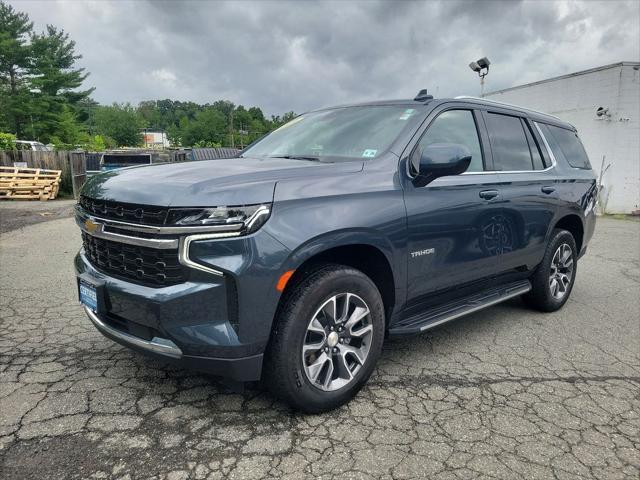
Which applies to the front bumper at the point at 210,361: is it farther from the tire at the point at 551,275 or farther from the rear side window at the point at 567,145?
the rear side window at the point at 567,145

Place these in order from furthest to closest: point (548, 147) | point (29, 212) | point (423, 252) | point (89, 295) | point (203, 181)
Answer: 1. point (29, 212)
2. point (548, 147)
3. point (423, 252)
4. point (89, 295)
5. point (203, 181)

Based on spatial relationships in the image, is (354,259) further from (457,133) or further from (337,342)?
(457,133)

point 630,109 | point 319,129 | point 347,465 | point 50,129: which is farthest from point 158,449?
point 50,129

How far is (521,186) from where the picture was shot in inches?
Result: 162

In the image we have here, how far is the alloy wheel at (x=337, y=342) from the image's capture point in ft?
9.07

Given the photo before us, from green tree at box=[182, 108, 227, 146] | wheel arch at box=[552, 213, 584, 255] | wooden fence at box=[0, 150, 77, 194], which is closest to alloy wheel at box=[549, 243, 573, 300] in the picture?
wheel arch at box=[552, 213, 584, 255]

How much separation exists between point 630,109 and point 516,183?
12968 millimetres

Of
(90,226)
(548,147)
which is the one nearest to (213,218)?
(90,226)

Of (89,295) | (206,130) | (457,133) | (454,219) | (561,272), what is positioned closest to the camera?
(89,295)

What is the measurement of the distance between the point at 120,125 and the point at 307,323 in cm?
9619

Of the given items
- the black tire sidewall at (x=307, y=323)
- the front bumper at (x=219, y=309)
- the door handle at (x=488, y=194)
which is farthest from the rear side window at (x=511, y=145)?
the front bumper at (x=219, y=309)

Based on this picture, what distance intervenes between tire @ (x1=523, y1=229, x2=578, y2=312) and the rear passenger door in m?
0.21

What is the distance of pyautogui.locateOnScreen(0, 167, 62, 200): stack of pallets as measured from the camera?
15148mm

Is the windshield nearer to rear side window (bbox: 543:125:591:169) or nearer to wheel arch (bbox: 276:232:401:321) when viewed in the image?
wheel arch (bbox: 276:232:401:321)
